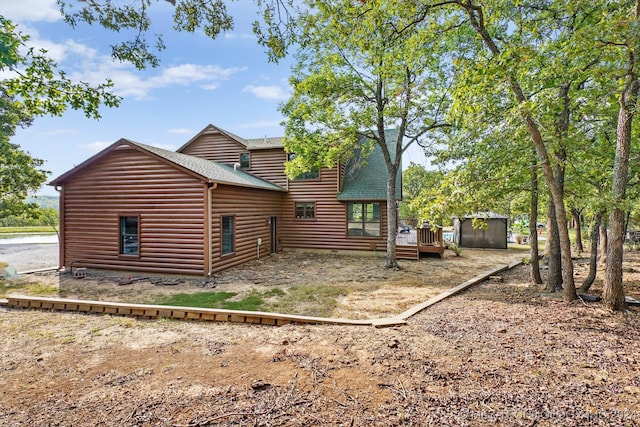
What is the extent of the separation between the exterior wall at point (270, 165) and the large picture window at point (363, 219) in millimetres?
3632

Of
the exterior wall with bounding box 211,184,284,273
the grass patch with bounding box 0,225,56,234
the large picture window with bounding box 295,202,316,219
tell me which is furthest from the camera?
the grass patch with bounding box 0,225,56,234

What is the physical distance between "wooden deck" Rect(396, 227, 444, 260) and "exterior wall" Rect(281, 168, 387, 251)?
844mm

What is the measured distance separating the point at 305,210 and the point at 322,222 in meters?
1.06

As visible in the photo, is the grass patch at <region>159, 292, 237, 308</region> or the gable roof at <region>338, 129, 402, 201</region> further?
the gable roof at <region>338, 129, 402, 201</region>

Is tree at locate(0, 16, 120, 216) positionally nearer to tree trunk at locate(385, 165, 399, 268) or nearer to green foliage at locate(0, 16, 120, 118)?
green foliage at locate(0, 16, 120, 118)

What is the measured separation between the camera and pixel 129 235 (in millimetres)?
10211

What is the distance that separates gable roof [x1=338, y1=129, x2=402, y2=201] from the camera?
13828 mm

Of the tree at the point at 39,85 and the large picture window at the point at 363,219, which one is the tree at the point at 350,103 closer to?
the large picture window at the point at 363,219

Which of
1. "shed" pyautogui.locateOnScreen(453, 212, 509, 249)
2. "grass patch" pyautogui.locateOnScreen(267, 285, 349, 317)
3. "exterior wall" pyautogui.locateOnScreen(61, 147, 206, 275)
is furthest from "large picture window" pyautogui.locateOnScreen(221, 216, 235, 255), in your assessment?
"shed" pyautogui.locateOnScreen(453, 212, 509, 249)

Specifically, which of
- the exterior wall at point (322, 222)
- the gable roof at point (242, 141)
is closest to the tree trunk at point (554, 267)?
the exterior wall at point (322, 222)

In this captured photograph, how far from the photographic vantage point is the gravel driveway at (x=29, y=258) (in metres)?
11.0

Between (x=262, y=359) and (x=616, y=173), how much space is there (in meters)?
6.18

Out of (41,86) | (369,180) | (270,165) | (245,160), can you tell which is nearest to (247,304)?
(41,86)

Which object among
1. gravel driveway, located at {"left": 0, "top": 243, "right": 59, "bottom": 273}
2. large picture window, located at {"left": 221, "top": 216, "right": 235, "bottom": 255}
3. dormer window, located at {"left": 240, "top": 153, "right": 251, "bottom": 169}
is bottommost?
gravel driveway, located at {"left": 0, "top": 243, "right": 59, "bottom": 273}
